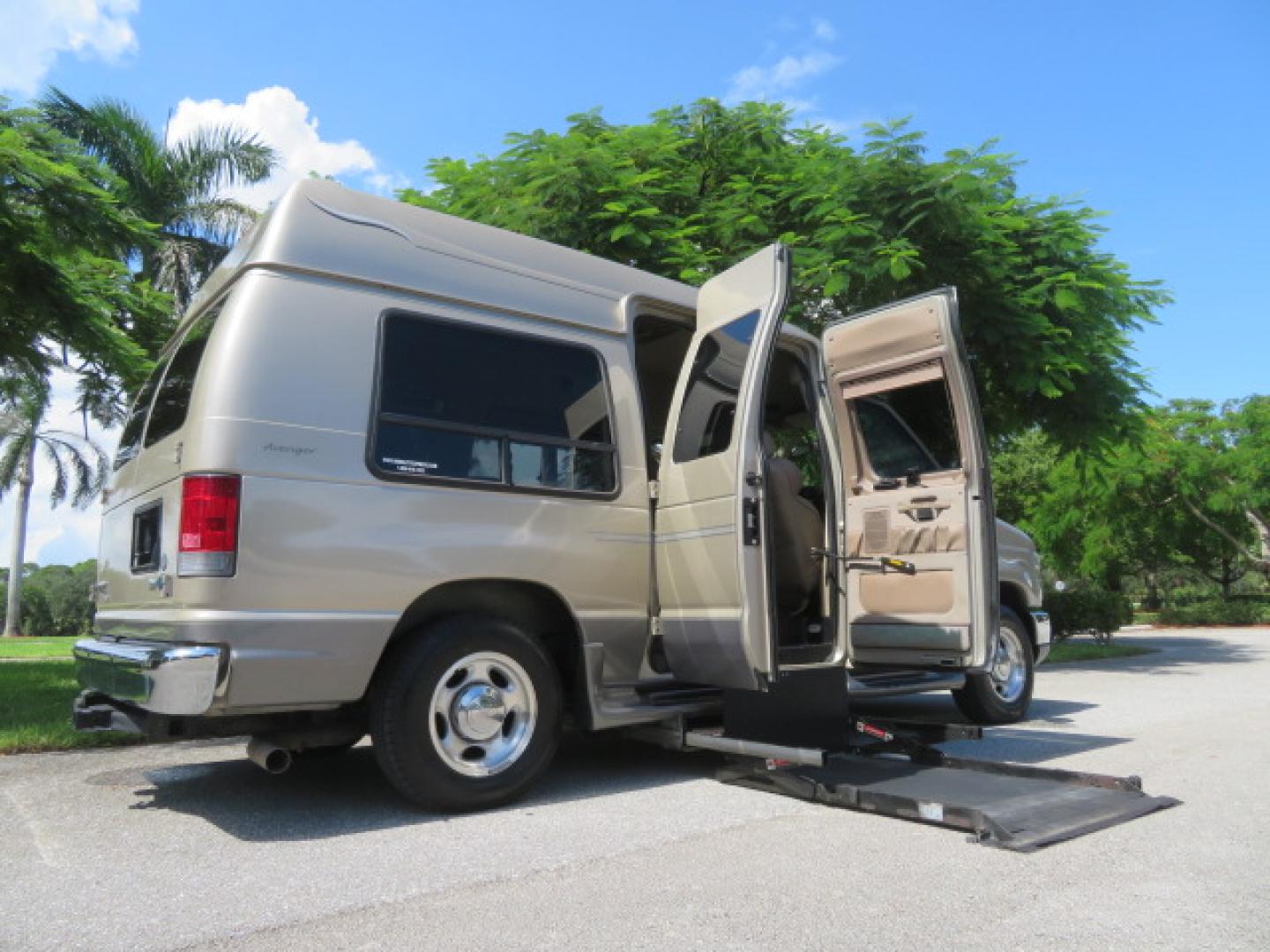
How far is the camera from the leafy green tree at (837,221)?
9.80 m

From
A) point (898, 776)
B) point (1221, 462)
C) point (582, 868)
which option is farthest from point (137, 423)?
point (1221, 462)

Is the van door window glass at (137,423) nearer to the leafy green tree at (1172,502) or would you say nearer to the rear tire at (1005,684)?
the rear tire at (1005,684)

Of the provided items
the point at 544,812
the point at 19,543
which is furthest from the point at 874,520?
the point at 19,543

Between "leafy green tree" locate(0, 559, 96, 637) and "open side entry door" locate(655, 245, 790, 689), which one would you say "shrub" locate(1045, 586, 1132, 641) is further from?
"leafy green tree" locate(0, 559, 96, 637)

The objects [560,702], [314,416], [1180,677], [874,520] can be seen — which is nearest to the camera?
[314,416]

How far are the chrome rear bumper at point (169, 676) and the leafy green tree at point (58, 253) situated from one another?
557 centimetres

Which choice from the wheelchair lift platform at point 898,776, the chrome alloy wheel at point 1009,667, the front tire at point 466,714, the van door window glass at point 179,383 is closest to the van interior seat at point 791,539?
the wheelchair lift platform at point 898,776

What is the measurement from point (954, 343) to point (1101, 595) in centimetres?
1457

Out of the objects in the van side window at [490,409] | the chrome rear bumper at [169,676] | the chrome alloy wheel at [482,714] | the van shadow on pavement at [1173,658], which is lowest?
the van shadow on pavement at [1173,658]

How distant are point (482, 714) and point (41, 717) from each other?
A: 4.54 meters

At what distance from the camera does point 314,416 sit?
161 inches

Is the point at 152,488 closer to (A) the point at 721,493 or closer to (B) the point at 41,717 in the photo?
(A) the point at 721,493

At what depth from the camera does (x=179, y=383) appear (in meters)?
4.67

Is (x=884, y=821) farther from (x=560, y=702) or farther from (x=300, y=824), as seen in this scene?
(x=300, y=824)
